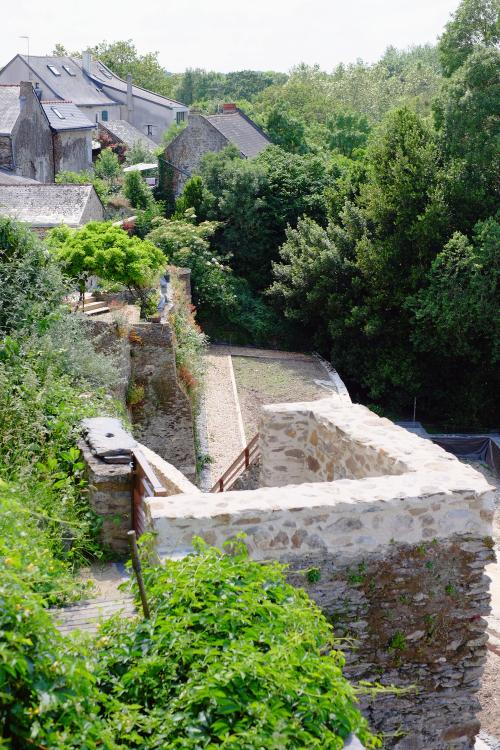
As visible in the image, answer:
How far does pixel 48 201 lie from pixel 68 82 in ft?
88.8

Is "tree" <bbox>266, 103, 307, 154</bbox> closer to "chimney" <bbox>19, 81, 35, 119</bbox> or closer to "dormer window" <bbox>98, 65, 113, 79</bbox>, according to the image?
"chimney" <bbox>19, 81, 35, 119</bbox>

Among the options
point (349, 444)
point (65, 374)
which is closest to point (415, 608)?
point (349, 444)

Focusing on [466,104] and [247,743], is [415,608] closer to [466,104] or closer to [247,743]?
[247,743]

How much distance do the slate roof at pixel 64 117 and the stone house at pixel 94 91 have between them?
682cm

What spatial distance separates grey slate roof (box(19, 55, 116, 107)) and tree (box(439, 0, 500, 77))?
1007 inches

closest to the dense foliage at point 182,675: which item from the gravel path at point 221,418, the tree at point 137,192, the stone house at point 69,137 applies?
the gravel path at point 221,418

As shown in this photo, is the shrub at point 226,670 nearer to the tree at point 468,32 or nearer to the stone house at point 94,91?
the tree at point 468,32

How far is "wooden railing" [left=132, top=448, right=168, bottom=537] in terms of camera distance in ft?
19.3

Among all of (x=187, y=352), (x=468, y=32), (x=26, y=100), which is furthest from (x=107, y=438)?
(x=26, y=100)

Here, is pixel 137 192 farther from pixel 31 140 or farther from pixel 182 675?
pixel 182 675

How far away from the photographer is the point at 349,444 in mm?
7207

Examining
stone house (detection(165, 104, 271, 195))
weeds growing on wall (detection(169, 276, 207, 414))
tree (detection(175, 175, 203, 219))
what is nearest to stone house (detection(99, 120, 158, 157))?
stone house (detection(165, 104, 271, 195))

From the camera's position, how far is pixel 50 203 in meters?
21.3

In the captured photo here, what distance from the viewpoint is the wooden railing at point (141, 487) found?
587 centimetres
